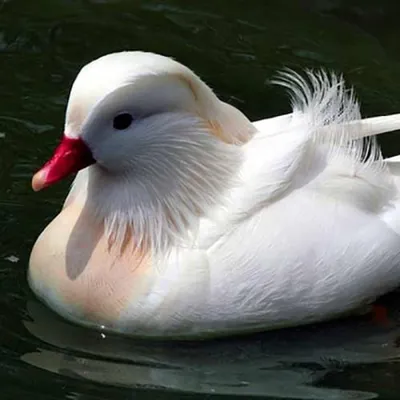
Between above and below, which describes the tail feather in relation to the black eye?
above

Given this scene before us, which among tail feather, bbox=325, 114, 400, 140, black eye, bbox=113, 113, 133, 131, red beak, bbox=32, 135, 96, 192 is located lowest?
red beak, bbox=32, 135, 96, 192

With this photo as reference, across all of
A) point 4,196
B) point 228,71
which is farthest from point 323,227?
point 228,71

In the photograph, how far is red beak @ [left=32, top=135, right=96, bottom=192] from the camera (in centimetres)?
440

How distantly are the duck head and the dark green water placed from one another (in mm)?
419

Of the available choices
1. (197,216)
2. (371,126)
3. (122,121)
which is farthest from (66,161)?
(371,126)

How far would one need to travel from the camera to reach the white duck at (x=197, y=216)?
4.44m

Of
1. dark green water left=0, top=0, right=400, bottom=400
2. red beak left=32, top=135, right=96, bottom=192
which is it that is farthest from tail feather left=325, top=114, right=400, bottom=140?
red beak left=32, top=135, right=96, bottom=192

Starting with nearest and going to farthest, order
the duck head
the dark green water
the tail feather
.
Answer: the duck head < the dark green water < the tail feather

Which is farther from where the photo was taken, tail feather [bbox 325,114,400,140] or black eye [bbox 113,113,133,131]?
tail feather [bbox 325,114,400,140]

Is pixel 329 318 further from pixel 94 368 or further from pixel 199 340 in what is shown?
pixel 94 368

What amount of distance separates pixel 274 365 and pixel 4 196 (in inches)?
54.0

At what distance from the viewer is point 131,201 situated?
182 inches

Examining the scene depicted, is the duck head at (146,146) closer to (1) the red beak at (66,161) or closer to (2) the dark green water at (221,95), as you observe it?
(1) the red beak at (66,161)

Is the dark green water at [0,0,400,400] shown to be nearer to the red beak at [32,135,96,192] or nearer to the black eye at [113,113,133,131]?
the red beak at [32,135,96,192]
